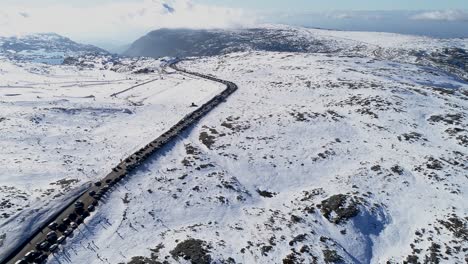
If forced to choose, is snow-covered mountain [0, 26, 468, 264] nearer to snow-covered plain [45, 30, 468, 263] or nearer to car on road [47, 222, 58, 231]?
snow-covered plain [45, 30, 468, 263]

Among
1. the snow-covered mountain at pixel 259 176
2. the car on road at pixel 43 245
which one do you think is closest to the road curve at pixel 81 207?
the car on road at pixel 43 245

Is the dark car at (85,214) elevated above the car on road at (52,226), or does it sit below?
below

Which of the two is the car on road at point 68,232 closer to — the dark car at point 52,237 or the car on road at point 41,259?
the dark car at point 52,237

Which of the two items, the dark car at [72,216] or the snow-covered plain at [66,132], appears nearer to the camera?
the dark car at [72,216]

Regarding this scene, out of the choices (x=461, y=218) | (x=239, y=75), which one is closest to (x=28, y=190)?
(x=461, y=218)

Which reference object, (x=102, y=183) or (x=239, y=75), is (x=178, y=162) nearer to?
(x=102, y=183)

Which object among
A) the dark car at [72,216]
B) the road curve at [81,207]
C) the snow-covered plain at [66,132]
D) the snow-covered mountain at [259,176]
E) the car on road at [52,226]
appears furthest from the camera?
the snow-covered plain at [66,132]
